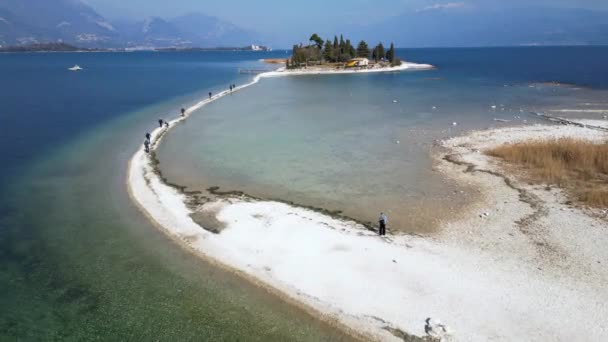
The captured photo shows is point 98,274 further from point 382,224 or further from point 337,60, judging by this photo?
point 337,60

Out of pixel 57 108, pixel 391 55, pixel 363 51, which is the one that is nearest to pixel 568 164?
pixel 57 108

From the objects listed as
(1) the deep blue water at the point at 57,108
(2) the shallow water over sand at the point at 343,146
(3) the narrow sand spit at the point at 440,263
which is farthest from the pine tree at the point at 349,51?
(3) the narrow sand spit at the point at 440,263

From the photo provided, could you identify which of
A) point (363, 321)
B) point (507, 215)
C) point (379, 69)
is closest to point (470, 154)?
point (507, 215)

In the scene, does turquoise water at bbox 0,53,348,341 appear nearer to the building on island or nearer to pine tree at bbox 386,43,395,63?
the building on island

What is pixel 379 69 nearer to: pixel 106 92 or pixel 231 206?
pixel 106 92

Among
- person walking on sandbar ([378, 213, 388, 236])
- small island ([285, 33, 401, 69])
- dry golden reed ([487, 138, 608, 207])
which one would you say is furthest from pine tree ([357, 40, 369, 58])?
person walking on sandbar ([378, 213, 388, 236])

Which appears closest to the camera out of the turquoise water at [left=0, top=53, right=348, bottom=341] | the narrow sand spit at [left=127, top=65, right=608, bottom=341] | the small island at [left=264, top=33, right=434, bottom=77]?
the narrow sand spit at [left=127, top=65, right=608, bottom=341]
